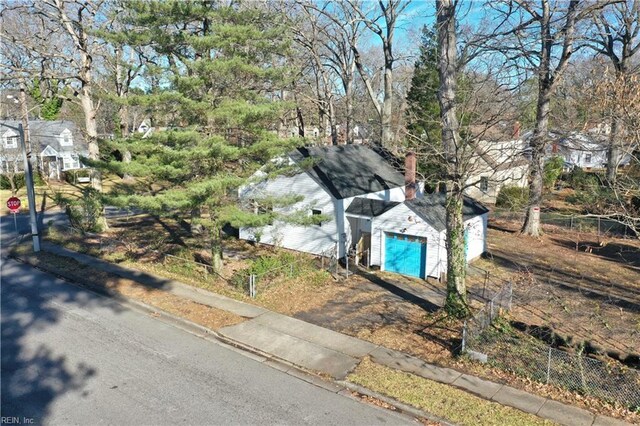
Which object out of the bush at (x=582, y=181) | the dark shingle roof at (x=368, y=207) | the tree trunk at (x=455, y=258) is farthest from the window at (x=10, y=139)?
the bush at (x=582, y=181)

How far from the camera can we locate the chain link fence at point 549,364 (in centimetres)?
1000

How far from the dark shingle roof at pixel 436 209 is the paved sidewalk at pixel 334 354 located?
7.63m

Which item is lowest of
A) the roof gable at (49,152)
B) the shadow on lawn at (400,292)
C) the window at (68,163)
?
the shadow on lawn at (400,292)

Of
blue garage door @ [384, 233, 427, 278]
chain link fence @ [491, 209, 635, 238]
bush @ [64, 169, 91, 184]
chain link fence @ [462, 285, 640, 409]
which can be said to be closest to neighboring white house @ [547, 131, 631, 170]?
chain link fence @ [491, 209, 635, 238]

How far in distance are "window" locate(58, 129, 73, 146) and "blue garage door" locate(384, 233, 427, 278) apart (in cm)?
4820

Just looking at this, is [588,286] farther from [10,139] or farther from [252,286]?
[10,139]

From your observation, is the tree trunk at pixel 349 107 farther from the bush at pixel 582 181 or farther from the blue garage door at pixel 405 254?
the blue garage door at pixel 405 254

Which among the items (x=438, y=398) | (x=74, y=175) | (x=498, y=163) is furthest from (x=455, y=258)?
(x=74, y=175)

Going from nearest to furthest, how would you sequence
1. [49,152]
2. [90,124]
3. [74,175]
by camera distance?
[90,124] → [74,175] → [49,152]

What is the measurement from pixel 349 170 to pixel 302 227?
403 cm

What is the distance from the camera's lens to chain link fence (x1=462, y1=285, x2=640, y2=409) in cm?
1000

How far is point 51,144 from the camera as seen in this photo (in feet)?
173

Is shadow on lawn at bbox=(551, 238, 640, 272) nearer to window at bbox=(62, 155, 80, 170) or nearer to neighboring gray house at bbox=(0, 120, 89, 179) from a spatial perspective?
neighboring gray house at bbox=(0, 120, 89, 179)

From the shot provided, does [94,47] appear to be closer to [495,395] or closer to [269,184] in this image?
[269,184]
